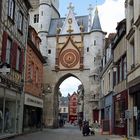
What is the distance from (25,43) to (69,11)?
1464 inches

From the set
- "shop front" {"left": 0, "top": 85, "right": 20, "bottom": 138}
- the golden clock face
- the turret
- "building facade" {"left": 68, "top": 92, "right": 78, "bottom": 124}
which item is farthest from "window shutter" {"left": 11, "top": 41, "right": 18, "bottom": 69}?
"building facade" {"left": 68, "top": 92, "right": 78, "bottom": 124}

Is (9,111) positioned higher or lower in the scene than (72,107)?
lower

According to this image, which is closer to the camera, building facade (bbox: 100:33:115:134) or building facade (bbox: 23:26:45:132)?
building facade (bbox: 23:26:45:132)

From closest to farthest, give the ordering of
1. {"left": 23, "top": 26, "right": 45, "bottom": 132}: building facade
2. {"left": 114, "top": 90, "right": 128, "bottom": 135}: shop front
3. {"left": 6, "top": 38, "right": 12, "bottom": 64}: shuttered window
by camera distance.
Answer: {"left": 6, "top": 38, "right": 12, "bottom": 64}: shuttered window, {"left": 114, "top": 90, "right": 128, "bottom": 135}: shop front, {"left": 23, "top": 26, "right": 45, "bottom": 132}: building facade

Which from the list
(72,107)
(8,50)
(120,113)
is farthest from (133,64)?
(72,107)

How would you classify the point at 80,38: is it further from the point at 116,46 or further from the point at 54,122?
the point at 116,46

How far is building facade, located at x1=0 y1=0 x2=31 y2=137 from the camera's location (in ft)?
69.1

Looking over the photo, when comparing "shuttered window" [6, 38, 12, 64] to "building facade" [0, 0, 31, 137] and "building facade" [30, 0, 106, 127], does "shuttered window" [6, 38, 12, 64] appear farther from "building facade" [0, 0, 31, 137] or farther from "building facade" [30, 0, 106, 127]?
"building facade" [30, 0, 106, 127]

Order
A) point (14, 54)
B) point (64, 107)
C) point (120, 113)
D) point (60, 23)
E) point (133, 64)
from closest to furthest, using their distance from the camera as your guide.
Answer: point (133, 64)
point (14, 54)
point (120, 113)
point (60, 23)
point (64, 107)

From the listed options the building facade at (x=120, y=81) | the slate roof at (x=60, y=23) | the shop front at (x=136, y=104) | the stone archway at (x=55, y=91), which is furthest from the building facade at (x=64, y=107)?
the shop front at (x=136, y=104)

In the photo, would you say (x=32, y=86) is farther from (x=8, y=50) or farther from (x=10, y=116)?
(x=8, y=50)

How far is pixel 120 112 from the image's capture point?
2869cm

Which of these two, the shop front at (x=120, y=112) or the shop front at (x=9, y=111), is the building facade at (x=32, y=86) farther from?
the shop front at (x=120, y=112)

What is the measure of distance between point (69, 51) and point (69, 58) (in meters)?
1.32
